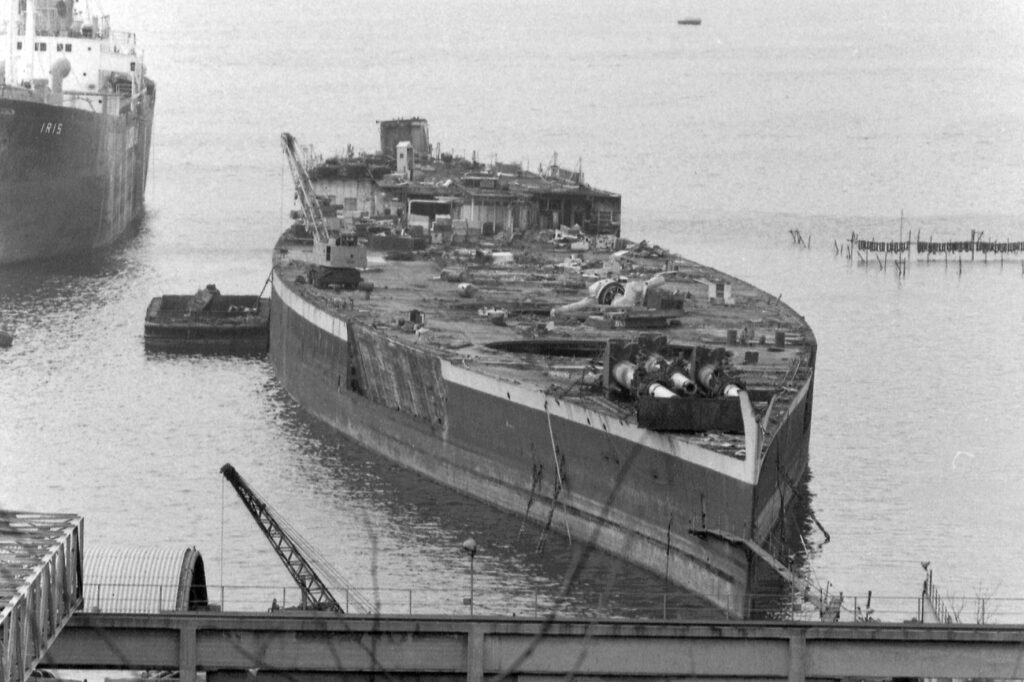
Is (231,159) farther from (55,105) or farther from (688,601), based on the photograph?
(688,601)

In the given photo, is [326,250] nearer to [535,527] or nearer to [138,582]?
[535,527]

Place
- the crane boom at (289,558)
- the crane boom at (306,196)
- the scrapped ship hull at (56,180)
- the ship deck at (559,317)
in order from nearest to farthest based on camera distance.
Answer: the crane boom at (289,558) < the ship deck at (559,317) < the crane boom at (306,196) < the scrapped ship hull at (56,180)

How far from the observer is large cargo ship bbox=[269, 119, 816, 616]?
47.0 m

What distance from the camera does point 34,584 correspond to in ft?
92.5

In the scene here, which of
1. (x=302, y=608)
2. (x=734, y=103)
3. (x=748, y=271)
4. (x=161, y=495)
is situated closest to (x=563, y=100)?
(x=734, y=103)

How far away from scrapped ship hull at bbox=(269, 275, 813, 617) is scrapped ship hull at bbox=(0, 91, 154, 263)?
32280 millimetres

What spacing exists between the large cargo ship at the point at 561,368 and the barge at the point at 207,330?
2.40m

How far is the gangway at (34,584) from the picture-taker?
26938 mm

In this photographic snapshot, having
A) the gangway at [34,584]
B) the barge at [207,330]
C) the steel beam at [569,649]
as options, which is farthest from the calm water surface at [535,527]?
the gangway at [34,584]

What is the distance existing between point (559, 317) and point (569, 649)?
97.6 feet

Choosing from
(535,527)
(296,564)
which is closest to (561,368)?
→ (535,527)

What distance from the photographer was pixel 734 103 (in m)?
191

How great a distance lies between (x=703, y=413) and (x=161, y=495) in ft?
46.3

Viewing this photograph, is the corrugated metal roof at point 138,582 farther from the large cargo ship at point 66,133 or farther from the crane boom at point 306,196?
the large cargo ship at point 66,133
